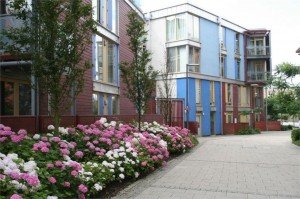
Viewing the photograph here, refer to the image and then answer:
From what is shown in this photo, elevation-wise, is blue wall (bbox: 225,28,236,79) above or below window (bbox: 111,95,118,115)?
above

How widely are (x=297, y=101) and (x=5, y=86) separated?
13627mm

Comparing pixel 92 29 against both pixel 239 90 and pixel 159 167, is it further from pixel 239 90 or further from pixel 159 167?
pixel 239 90

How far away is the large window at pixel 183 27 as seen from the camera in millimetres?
33188

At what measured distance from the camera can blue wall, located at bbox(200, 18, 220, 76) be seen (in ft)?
115

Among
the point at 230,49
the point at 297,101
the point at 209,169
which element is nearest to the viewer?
the point at 209,169

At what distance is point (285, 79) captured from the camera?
Result: 19.2m

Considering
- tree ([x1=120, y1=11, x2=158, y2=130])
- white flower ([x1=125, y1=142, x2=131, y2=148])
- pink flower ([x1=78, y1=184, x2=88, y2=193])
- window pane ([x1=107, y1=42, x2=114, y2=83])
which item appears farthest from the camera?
window pane ([x1=107, y1=42, x2=114, y2=83])

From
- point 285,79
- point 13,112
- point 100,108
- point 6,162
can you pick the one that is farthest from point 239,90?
point 6,162

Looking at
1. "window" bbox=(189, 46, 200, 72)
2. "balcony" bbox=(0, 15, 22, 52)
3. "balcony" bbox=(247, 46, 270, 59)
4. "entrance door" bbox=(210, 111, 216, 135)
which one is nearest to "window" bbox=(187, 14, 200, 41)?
"window" bbox=(189, 46, 200, 72)

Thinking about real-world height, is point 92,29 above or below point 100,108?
above

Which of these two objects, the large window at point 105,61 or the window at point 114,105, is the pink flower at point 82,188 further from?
the window at point 114,105

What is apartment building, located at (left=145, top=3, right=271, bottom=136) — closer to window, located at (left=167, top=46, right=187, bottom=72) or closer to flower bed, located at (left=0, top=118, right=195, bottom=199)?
window, located at (left=167, top=46, right=187, bottom=72)

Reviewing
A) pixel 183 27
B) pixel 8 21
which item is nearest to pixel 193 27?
pixel 183 27

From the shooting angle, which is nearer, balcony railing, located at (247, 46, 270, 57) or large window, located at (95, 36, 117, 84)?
large window, located at (95, 36, 117, 84)
